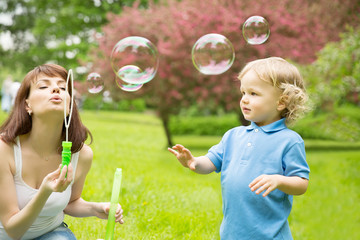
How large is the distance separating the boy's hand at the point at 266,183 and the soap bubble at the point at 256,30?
7.23 ft

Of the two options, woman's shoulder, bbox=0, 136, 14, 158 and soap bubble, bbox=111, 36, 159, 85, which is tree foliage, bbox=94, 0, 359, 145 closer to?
soap bubble, bbox=111, 36, 159, 85

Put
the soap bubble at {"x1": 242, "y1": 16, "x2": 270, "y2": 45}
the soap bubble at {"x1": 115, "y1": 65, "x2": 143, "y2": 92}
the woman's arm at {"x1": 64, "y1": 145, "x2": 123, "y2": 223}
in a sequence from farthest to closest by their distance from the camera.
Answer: the soap bubble at {"x1": 115, "y1": 65, "x2": 143, "y2": 92}
the soap bubble at {"x1": 242, "y1": 16, "x2": 270, "y2": 45}
the woman's arm at {"x1": 64, "y1": 145, "x2": 123, "y2": 223}

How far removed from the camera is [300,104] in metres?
2.30

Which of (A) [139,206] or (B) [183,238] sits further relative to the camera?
(A) [139,206]

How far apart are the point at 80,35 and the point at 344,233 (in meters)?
20.6

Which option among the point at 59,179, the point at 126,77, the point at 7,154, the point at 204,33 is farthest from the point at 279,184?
the point at 204,33

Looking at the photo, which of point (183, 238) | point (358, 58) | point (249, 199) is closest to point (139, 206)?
point (183, 238)

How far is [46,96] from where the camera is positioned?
88.5 inches

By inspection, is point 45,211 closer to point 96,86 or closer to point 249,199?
point 249,199

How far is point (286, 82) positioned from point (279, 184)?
57cm

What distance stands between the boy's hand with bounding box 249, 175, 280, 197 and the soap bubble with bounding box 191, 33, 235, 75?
216 cm

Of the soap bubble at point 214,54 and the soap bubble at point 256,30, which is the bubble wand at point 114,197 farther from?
the soap bubble at point 256,30

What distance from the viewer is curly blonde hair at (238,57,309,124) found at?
2.23m

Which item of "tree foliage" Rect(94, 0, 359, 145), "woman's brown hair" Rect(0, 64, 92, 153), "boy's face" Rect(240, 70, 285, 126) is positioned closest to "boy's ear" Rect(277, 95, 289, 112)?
"boy's face" Rect(240, 70, 285, 126)
